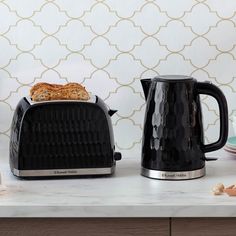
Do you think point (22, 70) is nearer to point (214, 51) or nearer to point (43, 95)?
point (43, 95)

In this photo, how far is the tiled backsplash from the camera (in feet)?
6.93

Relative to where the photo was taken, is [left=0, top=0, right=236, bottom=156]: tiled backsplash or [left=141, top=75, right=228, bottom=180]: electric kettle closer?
[left=141, top=75, right=228, bottom=180]: electric kettle

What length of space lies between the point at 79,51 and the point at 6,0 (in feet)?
0.89

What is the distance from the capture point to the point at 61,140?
5.98ft

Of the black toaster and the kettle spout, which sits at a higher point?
the kettle spout

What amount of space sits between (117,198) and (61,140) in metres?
0.27

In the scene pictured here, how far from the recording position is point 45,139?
1.81m

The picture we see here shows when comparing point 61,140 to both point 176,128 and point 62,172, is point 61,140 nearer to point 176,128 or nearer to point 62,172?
point 62,172

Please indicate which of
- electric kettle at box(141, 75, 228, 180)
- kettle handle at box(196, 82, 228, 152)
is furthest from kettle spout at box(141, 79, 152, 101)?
kettle handle at box(196, 82, 228, 152)

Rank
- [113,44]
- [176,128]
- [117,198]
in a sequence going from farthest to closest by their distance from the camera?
1. [113,44]
2. [176,128]
3. [117,198]

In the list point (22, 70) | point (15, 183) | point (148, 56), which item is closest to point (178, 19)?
point (148, 56)

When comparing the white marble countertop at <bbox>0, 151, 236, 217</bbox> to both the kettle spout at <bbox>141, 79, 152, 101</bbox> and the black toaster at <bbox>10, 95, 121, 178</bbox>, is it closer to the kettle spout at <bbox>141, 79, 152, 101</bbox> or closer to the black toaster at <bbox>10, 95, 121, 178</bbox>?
the black toaster at <bbox>10, 95, 121, 178</bbox>

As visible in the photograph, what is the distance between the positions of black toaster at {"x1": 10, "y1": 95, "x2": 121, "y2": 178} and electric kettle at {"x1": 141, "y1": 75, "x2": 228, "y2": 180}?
12 cm

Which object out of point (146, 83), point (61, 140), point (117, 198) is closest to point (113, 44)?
point (146, 83)
